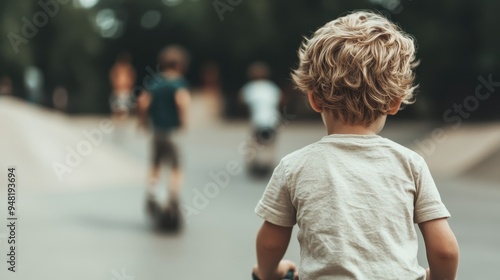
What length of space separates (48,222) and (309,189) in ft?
23.1

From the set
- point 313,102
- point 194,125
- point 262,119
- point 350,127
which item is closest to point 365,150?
point 350,127

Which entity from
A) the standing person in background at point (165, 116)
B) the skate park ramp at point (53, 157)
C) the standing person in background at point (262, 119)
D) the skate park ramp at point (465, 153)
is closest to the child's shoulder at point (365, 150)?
the standing person in background at point (165, 116)

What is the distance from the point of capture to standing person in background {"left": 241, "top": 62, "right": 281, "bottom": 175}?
13.5m

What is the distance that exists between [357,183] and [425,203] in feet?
0.65

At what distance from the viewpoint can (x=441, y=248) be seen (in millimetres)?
2172

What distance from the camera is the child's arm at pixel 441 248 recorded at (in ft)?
7.13

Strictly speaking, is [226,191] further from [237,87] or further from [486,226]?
[237,87]

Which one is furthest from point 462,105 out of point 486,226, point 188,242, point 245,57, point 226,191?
point 188,242

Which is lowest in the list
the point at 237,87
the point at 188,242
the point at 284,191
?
the point at 188,242

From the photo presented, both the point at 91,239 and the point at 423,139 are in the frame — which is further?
the point at 423,139

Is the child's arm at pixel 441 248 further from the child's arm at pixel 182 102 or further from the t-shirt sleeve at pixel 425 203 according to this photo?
the child's arm at pixel 182 102

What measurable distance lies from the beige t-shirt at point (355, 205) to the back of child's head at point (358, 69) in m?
0.09

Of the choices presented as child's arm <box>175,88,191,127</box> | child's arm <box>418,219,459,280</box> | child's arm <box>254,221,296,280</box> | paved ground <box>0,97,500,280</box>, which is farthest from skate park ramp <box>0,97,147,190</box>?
child's arm <box>418,219,459,280</box>

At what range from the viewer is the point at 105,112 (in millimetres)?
38344
